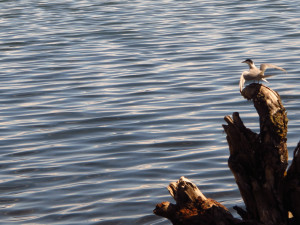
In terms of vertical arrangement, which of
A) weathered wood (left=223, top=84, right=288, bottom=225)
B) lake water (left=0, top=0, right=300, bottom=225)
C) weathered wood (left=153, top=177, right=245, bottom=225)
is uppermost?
weathered wood (left=223, top=84, right=288, bottom=225)

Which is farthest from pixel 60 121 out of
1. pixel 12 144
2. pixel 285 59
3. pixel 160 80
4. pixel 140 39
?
pixel 140 39

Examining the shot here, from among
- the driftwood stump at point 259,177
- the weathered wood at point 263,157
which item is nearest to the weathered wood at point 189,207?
the driftwood stump at point 259,177

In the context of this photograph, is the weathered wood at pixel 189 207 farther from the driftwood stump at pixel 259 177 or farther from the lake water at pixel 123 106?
the lake water at pixel 123 106

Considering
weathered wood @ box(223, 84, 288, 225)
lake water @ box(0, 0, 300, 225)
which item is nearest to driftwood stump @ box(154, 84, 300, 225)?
weathered wood @ box(223, 84, 288, 225)

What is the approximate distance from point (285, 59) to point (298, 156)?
11073 mm

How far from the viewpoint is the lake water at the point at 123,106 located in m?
8.97

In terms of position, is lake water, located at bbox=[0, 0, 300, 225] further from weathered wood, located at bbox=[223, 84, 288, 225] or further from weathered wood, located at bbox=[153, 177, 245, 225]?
weathered wood, located at bbox=[223, 84, 288, 225]

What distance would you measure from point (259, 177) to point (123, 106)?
284 inches

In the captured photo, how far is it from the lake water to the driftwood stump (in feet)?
6.54

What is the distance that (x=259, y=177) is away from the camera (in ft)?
20.6

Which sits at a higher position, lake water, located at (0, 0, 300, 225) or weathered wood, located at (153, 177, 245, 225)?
weathered wood, located at (153, 177, 245, 225)

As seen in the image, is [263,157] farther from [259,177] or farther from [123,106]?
[123,106]

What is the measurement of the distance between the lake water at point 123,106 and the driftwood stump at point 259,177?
1.99 meters

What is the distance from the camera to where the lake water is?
29.4ft
